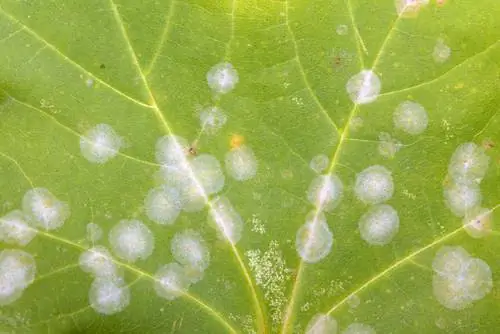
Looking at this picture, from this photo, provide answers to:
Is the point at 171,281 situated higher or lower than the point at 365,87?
lower

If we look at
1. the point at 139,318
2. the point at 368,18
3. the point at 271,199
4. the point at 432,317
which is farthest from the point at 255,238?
the point at 368,18

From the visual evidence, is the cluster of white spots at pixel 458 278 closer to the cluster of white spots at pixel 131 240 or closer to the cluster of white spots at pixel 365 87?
the cluster of white spots at pixel 365 87

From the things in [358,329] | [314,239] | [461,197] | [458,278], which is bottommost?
[358,329]

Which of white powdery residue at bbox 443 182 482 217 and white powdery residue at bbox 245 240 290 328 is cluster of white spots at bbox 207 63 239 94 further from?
white powdery residue at bbox 443 182 482 217

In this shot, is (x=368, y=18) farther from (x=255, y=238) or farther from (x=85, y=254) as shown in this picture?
(x=85, y=254)

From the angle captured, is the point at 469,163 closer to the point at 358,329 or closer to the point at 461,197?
the point at 461,197

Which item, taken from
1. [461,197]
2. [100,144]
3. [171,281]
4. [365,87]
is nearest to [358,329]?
[461,197]
